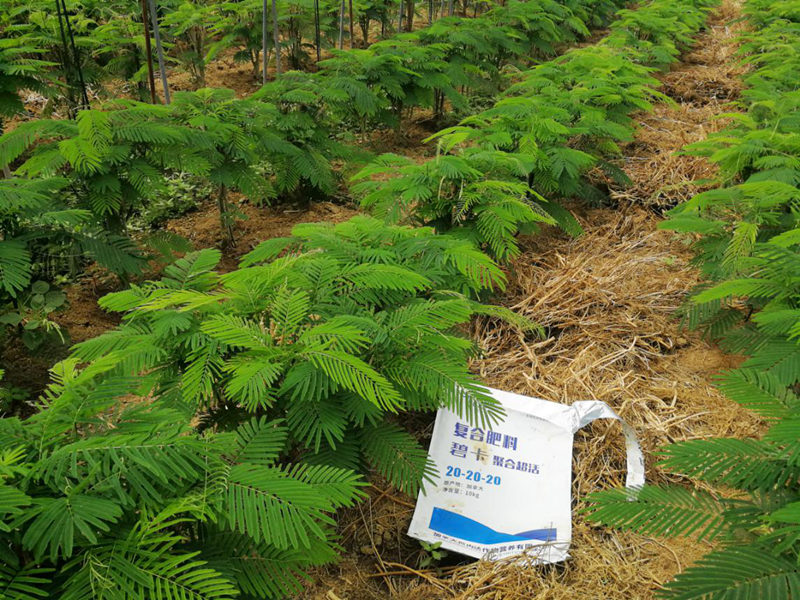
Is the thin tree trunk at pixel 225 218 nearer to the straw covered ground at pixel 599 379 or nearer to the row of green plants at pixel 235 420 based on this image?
the row of green plants at pixel 235 420

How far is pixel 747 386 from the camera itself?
4.97 ft

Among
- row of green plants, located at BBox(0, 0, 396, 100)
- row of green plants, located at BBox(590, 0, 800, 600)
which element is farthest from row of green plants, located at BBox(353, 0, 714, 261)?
row of green plants, located at BBox(0, 0, 396, 100)

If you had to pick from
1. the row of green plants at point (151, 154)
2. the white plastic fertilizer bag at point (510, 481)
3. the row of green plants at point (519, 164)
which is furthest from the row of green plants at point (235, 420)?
the row of green plants at point (151, 154)

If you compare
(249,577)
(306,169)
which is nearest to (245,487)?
(249,577)

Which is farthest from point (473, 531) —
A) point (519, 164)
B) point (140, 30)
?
point (140, 30)

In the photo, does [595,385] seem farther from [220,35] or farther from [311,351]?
[220,35]

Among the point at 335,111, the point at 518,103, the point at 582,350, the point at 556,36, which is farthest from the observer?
the point at 556,36

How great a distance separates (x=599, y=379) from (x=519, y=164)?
1.18m

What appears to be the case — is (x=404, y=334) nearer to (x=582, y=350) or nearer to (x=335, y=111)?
(x=582, y=350)

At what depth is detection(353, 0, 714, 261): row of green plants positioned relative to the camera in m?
2.71

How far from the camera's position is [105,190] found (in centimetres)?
284

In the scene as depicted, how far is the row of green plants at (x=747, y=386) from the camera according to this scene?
1.15 meters

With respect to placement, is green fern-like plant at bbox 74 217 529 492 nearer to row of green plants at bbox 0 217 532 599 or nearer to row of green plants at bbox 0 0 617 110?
row of green plants at bbox 0 217 532 599

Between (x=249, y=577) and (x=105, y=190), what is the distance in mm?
2402
